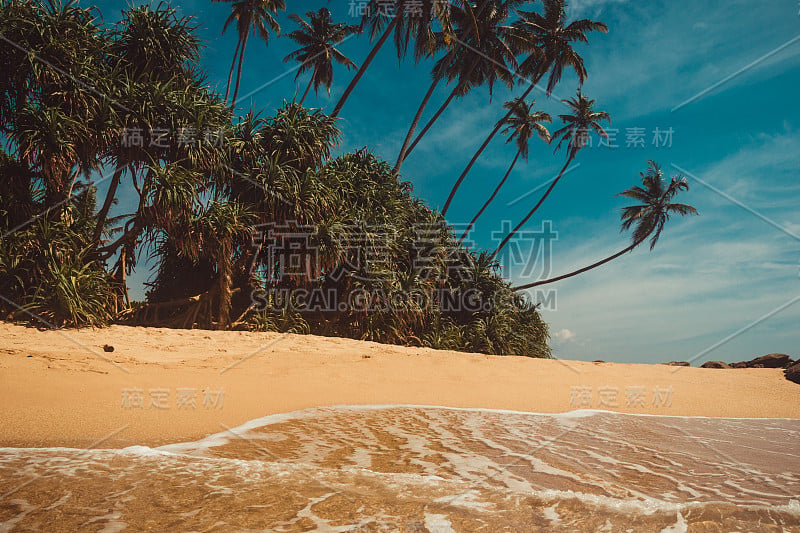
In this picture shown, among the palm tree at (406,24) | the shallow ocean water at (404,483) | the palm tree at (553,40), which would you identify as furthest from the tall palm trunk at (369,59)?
the shallow ocean water at (404,483)

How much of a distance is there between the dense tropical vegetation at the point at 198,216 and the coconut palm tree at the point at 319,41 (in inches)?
637

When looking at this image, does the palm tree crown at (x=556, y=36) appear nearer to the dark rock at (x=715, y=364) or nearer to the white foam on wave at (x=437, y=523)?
the dark rock at (x=715, y=364)

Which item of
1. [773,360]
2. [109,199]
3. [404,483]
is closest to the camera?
[404,483]

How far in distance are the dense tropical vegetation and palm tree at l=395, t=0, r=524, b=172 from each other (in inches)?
351

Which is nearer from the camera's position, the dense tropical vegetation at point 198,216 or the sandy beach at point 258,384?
the sandy beach at point 258,384

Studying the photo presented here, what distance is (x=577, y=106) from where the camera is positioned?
28.3 m

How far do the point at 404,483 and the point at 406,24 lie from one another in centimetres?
1861

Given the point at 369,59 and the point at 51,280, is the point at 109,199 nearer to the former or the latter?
the point at 51,280

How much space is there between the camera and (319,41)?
85.1 feet

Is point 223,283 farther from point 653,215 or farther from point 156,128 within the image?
point 653,215

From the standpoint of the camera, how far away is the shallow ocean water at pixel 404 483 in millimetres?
1603

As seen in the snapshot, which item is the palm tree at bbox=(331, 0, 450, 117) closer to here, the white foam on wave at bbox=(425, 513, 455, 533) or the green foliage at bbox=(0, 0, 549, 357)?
the green foliage at bbox=(0, 0, 549, 357)

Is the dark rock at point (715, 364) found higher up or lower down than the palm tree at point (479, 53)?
lower down

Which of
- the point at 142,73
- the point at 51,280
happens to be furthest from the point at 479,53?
the point at 51,280
